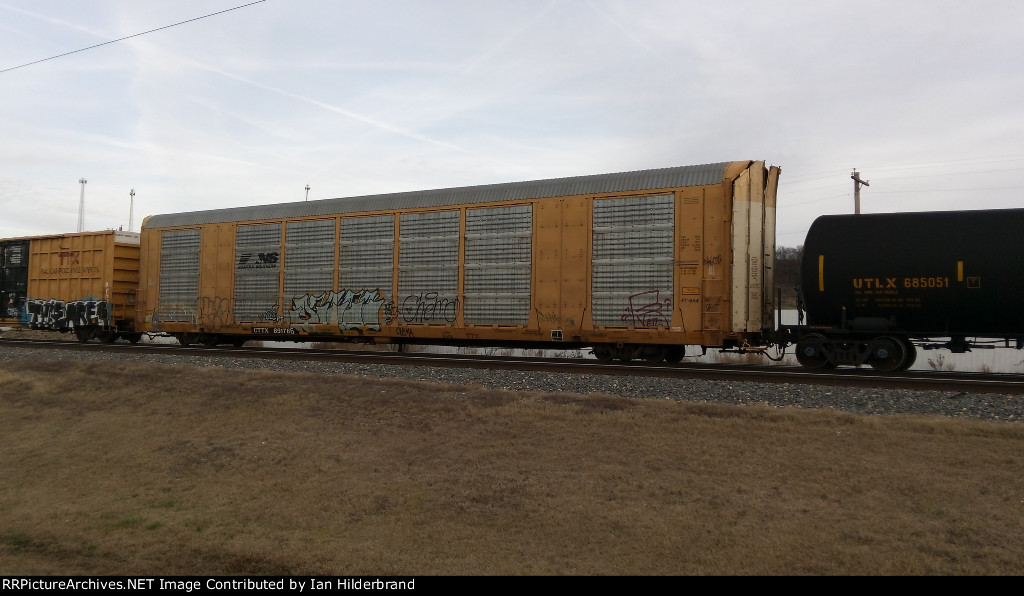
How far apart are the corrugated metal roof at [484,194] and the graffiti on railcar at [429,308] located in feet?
7.49

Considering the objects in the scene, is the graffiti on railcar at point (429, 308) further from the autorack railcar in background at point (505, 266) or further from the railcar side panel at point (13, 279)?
the railcar side panel at point (13, 279)

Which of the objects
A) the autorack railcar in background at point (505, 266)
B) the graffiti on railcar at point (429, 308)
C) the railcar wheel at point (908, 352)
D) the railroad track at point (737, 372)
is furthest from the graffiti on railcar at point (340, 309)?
→ the railcar wheel at point (908, 352)

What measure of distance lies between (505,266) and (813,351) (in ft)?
22.3

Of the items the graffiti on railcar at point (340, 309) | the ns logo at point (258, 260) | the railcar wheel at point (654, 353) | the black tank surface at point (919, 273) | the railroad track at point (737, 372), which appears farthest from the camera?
the ns logo at point (258, 260)

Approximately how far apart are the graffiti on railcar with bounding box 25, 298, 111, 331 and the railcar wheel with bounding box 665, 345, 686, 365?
17.4m

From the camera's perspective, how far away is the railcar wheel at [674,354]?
15.4 m

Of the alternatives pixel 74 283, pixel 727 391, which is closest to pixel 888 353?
pixel 727 391

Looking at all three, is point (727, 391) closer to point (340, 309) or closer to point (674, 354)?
point (674, 354)

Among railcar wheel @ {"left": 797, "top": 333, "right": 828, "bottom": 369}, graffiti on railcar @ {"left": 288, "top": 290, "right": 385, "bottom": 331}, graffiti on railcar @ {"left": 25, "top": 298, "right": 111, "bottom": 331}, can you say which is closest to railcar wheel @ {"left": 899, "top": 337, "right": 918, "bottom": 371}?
railcar wheel @ {"left": 797, "top": 333, "right": 828, "bottom": 369}

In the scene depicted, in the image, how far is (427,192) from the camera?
17.2m

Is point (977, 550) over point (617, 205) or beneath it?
beneath

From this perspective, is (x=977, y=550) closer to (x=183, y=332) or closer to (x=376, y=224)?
(x=376, y=224)

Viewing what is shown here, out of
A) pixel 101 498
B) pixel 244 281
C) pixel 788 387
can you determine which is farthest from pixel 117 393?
pixel 788 387
